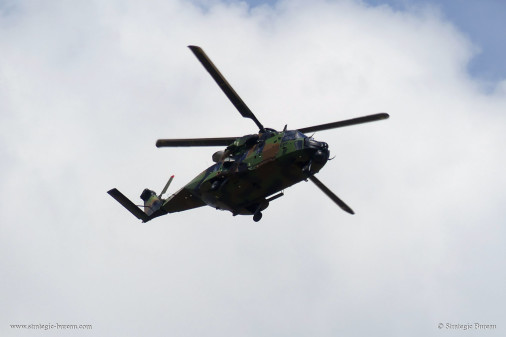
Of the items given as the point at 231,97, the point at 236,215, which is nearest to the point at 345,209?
the point at 236,215

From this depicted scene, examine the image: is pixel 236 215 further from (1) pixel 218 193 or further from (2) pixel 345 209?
(2) pixel 345 209

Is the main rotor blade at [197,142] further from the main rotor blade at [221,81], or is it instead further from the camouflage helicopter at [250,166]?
the main rotor blade at [221,81]

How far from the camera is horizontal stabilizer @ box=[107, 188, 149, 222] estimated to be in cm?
4006

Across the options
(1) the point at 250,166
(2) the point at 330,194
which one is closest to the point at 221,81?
(1) the point at 250,166

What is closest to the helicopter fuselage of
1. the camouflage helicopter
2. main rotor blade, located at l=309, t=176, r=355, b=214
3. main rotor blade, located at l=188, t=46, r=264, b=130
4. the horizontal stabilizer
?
the camouflage helicopter

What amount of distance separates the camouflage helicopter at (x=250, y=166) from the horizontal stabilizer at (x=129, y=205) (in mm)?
314

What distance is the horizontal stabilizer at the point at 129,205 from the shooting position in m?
40.1

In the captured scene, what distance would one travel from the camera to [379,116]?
111ft

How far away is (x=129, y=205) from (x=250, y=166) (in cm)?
874

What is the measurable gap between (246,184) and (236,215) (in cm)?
267

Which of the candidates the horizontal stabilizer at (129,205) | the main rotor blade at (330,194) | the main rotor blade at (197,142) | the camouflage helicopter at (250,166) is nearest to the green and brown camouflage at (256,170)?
the camouflage helicopter at (250,166)

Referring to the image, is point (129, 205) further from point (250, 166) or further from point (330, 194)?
point (330, 194)

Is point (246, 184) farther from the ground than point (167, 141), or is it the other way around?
point (167, 141)

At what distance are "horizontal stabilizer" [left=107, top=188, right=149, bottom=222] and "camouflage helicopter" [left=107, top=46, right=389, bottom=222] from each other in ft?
1.03
